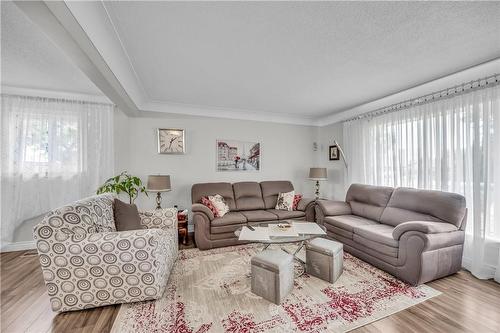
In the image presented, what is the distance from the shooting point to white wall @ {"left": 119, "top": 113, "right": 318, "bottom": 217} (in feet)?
12.7

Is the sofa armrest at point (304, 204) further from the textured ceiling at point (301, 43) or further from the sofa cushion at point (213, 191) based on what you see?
the textured ceiling at point (301, 43)

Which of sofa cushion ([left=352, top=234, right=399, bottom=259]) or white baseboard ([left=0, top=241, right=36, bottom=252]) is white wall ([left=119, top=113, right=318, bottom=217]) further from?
sofa cushion ([left=352, top=234, right=399, bottom=259])

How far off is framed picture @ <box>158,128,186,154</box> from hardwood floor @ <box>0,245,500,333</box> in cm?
243

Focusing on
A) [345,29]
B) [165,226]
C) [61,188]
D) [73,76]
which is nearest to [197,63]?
[345,29]

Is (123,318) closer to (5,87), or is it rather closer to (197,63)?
(197,63)

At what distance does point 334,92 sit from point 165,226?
10.7ft

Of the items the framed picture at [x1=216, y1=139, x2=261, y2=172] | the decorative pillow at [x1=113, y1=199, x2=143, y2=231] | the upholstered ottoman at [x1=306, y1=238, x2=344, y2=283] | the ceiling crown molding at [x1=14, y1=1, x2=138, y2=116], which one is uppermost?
the ceiling crown molding at [x1=14, y1=1, x2=138, y2=116]

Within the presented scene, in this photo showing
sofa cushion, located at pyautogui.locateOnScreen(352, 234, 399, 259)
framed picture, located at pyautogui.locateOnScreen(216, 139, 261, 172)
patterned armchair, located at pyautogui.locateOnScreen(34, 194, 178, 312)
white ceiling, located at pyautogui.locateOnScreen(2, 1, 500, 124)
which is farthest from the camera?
framed picture, located at pyautogui.locateOnScreen(216, 139, 261, 172)

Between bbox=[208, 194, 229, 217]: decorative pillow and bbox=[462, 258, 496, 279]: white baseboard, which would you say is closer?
bbox=[462, 258, 496, 279]: white baseboard

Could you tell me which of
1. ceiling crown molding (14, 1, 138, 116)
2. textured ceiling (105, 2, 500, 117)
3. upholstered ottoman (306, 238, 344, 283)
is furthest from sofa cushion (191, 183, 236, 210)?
ceiling crown molding (14, 1, 138, 116)

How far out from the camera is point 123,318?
1736 mm

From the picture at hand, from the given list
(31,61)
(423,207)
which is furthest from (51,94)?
(423,207)

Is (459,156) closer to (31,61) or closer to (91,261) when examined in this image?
(91,261)

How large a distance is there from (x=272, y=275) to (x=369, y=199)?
7.93 ft
